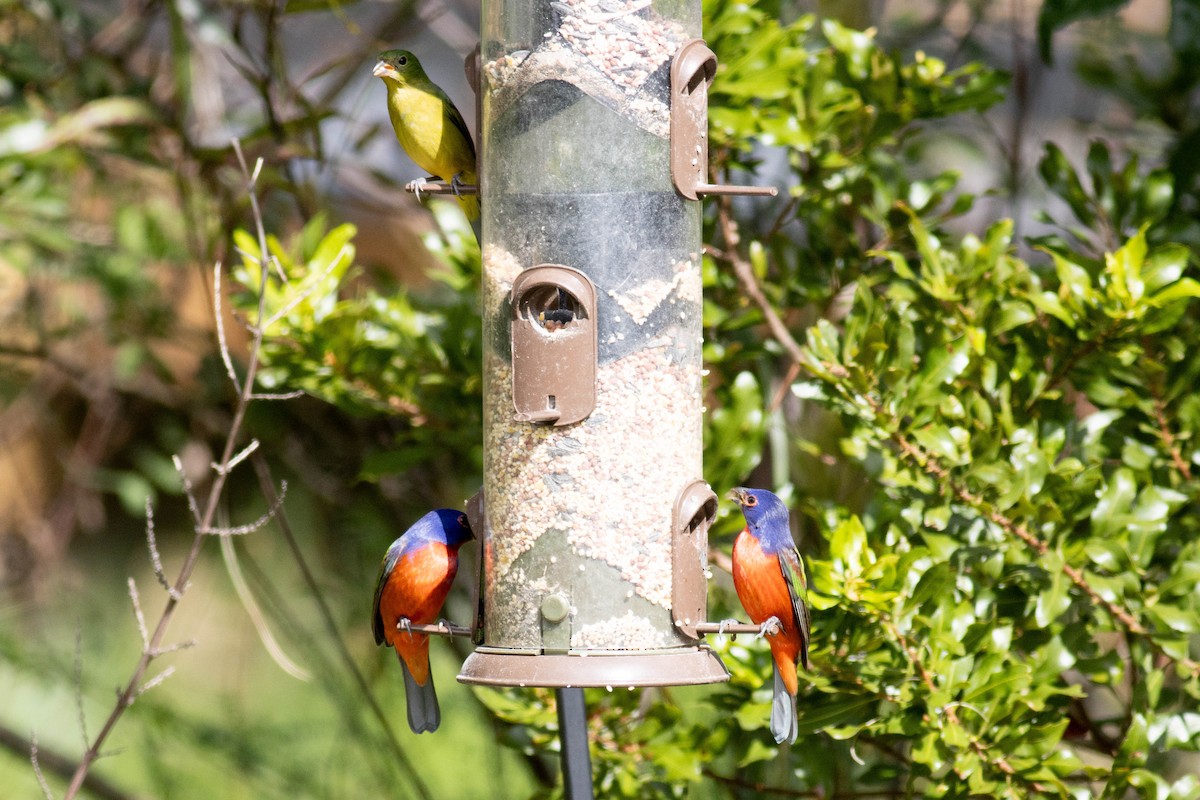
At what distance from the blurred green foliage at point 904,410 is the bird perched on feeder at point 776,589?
0.15 metres

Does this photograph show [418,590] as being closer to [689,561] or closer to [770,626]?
[689,561]

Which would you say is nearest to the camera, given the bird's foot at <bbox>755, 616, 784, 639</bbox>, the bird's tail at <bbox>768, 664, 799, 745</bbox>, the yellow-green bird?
the bird's foot at <bbox>755, 616, 784, 639</bbox>

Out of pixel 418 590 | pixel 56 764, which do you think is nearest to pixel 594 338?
pixel 418 590

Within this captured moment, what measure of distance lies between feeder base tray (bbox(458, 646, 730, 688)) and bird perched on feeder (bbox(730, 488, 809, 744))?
0.60 feet

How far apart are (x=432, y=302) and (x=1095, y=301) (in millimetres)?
2207

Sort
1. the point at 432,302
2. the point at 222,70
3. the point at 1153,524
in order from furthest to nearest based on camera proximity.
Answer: the point at 222,70 < the point at 432,302 < the point at 1153,524

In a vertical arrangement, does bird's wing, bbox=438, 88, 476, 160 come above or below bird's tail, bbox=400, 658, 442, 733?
above

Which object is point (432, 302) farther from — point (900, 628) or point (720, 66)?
point (900, 628)

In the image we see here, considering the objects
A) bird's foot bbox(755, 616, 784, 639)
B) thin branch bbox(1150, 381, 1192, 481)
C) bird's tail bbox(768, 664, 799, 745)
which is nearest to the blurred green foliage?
thin branch bbox(1150, 381, 1192, 481)

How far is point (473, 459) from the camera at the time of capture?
172 inches

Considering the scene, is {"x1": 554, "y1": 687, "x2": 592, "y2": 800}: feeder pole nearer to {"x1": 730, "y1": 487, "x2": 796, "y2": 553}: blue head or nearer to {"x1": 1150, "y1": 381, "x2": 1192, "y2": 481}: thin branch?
{"x1": 730, "y1": 487, "x2": 796, "y2": 553}: blue head

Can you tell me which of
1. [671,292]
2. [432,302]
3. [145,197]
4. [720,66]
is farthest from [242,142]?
[671,292]

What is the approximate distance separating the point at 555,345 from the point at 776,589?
2.41ft

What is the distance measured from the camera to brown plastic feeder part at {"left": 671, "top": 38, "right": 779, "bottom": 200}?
3276 mm
